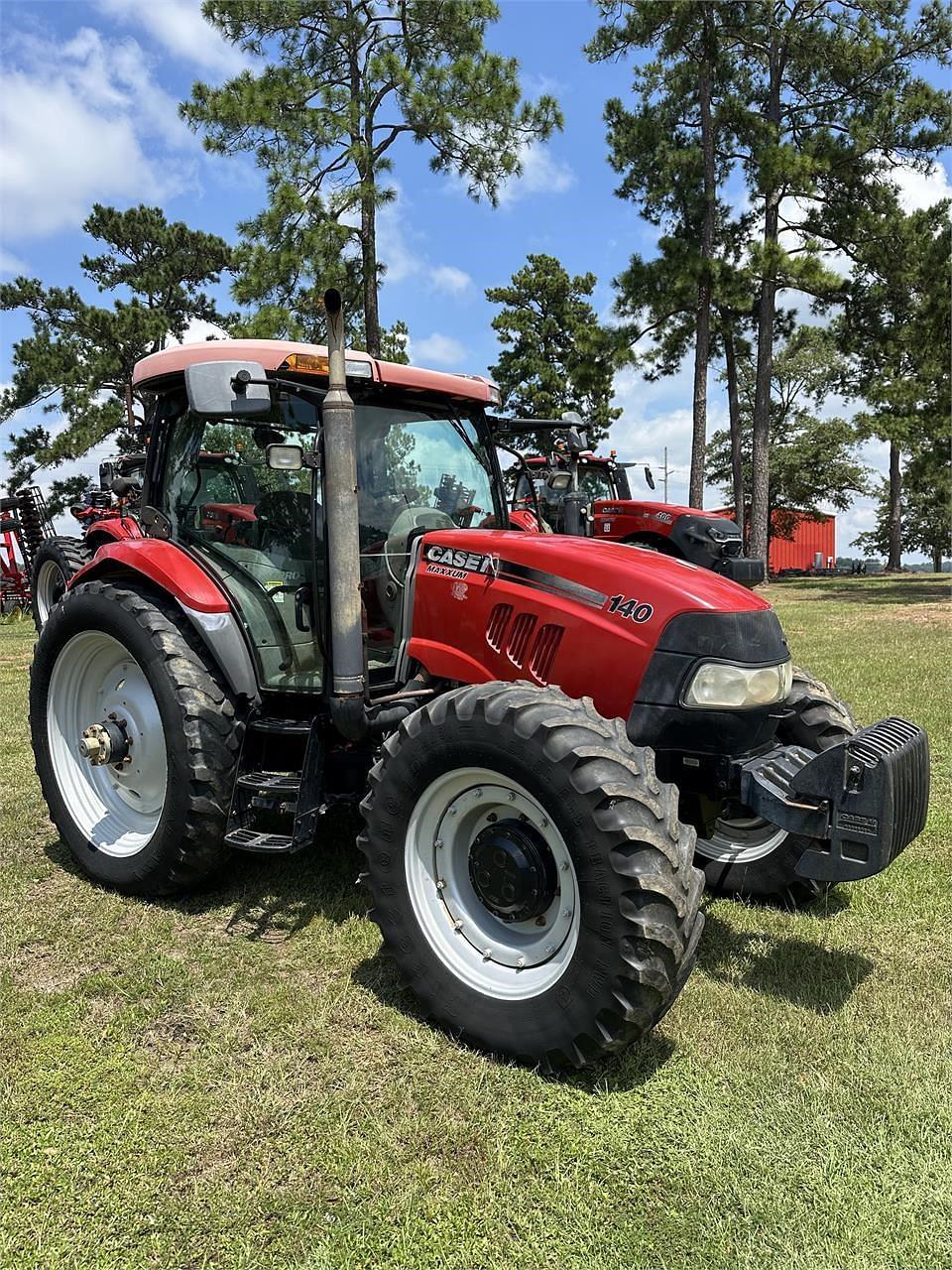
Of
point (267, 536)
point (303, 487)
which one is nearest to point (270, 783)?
point (267, 536)

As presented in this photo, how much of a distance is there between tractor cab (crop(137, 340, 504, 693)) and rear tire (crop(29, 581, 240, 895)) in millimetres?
298

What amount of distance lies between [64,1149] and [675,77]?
22.7m

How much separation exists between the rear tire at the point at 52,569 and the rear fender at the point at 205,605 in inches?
280

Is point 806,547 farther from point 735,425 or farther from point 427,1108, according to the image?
point 427,1108

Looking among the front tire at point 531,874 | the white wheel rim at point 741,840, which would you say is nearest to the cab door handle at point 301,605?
A: the front tire at point 531,874

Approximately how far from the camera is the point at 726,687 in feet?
9.12

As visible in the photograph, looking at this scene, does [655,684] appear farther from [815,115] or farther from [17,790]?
[815,115]

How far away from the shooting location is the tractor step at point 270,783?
10.9 feet

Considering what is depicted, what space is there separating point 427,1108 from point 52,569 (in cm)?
1005

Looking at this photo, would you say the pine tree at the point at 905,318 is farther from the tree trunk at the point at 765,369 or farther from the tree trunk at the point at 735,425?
the tree trunk at the point at 735,425

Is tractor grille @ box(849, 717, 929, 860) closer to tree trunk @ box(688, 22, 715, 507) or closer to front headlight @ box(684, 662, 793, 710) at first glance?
front headlight @ box(684, 662, 793, 710)

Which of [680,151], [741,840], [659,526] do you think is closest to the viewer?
[741,840]

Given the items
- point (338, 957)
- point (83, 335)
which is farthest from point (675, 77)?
point (338, 957)

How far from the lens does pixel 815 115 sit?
→ 19609mm
